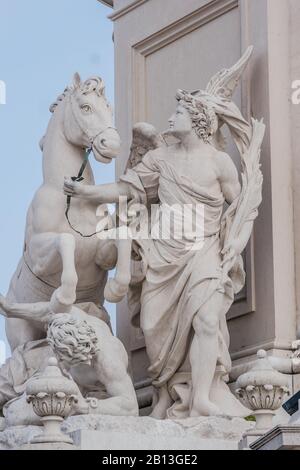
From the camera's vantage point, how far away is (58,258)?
38.3 ft

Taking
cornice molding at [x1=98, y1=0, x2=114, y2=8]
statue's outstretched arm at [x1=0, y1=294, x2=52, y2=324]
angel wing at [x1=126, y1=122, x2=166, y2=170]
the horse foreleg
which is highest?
cornice molding at [x1=98, y1=0, x2=114, y2=8]

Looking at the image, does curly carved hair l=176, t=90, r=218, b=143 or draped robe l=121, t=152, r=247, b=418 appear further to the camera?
curly carved hair l=176, t=90, r=218, b=143

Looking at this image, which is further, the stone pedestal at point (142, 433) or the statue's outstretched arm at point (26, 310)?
the statue's outstretched arm at point (26, 310)

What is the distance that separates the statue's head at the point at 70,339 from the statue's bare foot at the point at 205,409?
693mm

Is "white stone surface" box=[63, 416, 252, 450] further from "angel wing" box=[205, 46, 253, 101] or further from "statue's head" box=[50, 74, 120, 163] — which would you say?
"angel wing" box=[205, 46, 253, 101]

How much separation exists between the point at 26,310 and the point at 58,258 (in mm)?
374

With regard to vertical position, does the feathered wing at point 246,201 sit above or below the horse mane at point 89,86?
below

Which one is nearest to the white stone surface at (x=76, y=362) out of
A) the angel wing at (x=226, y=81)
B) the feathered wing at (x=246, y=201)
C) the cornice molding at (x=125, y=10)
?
the feathered wing at (x=246, y=201)

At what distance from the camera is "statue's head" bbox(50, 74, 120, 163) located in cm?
1180

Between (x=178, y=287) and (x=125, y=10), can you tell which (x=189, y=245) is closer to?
(x=178, y=287)

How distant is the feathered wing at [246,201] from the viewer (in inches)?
467

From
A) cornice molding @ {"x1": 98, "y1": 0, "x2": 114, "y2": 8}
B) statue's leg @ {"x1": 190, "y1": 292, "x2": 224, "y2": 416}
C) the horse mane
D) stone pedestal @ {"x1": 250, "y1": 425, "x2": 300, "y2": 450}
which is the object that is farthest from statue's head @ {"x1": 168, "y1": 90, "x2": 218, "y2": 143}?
stone pedestal @ {"x1": 250, "y1": 425, "x2": 300, "y2": 450}

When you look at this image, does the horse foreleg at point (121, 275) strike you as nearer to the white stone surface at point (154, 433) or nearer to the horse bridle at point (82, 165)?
the horse bridle at point (82, 165)

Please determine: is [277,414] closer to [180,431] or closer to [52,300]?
[180,431]
